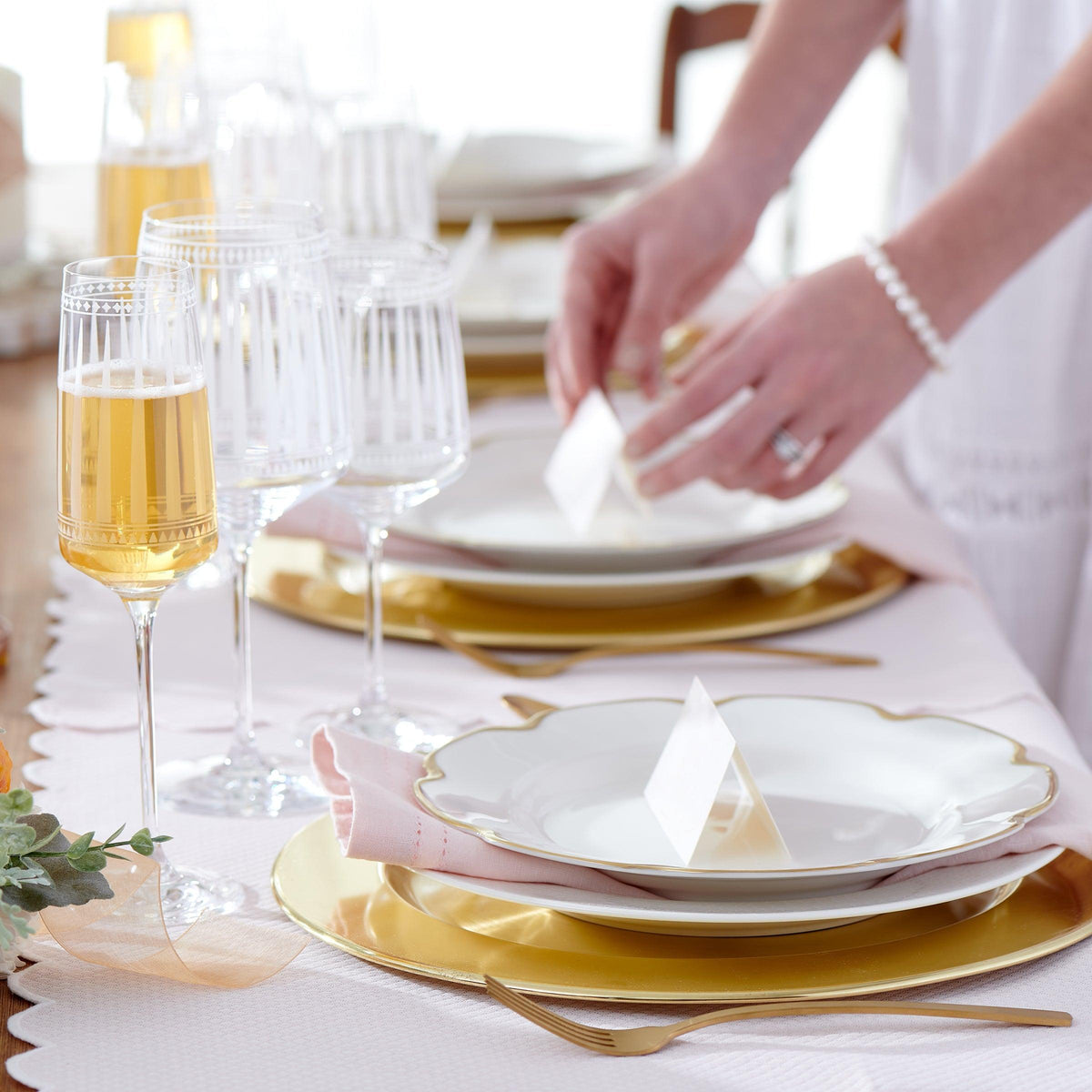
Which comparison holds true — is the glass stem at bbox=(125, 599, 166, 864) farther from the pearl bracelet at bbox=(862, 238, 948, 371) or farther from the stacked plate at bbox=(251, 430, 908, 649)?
the pearl bracelet at bbox=(862, 238, 948, 371)

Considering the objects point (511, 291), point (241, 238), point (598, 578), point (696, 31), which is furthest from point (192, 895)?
point (696, 31)

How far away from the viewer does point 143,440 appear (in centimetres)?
61

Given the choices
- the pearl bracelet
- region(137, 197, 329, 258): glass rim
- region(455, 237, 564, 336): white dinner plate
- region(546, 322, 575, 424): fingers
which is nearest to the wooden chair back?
region(455, 237, 564, 336): white dinner plate

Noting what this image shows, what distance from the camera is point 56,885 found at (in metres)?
0.57

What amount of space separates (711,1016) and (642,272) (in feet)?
2.63

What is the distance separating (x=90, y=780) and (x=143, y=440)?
240 mm

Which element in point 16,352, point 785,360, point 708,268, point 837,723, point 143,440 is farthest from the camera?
point 16,352

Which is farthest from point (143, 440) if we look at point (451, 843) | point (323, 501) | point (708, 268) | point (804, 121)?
point (804, 121)

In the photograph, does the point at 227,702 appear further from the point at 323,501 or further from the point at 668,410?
the point at 668,410

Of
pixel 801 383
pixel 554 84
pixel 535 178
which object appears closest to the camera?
pixel 801 383

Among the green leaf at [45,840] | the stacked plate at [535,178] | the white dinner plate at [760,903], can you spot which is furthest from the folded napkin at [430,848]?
the stacked plate at [535,178]

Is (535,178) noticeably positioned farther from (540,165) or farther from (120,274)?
(120,274)

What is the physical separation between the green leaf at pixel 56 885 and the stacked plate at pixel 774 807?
130mm

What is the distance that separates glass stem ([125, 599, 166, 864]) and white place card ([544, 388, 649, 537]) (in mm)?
427
